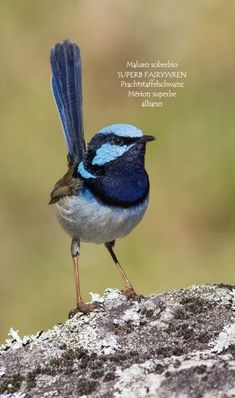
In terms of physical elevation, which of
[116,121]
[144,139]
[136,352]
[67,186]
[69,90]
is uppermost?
[116,121]

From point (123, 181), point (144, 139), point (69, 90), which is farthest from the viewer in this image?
point (69, 90)

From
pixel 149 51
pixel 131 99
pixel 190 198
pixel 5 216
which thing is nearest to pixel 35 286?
pixel 5 216

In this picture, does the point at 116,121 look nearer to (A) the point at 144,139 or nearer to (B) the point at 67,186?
(B) the point at 67,186

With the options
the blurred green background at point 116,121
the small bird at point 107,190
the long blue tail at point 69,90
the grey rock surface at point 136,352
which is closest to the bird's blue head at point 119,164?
the small bird at point 107,190

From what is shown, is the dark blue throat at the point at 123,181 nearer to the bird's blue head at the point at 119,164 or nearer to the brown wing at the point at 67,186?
the bird's blue head at the point at 119,164

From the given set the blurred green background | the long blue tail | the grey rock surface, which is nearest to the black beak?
the grey rock surface

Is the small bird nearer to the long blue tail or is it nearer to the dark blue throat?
the dark blue throat

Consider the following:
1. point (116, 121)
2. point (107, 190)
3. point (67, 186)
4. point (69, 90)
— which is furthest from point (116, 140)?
point (116, 121)
